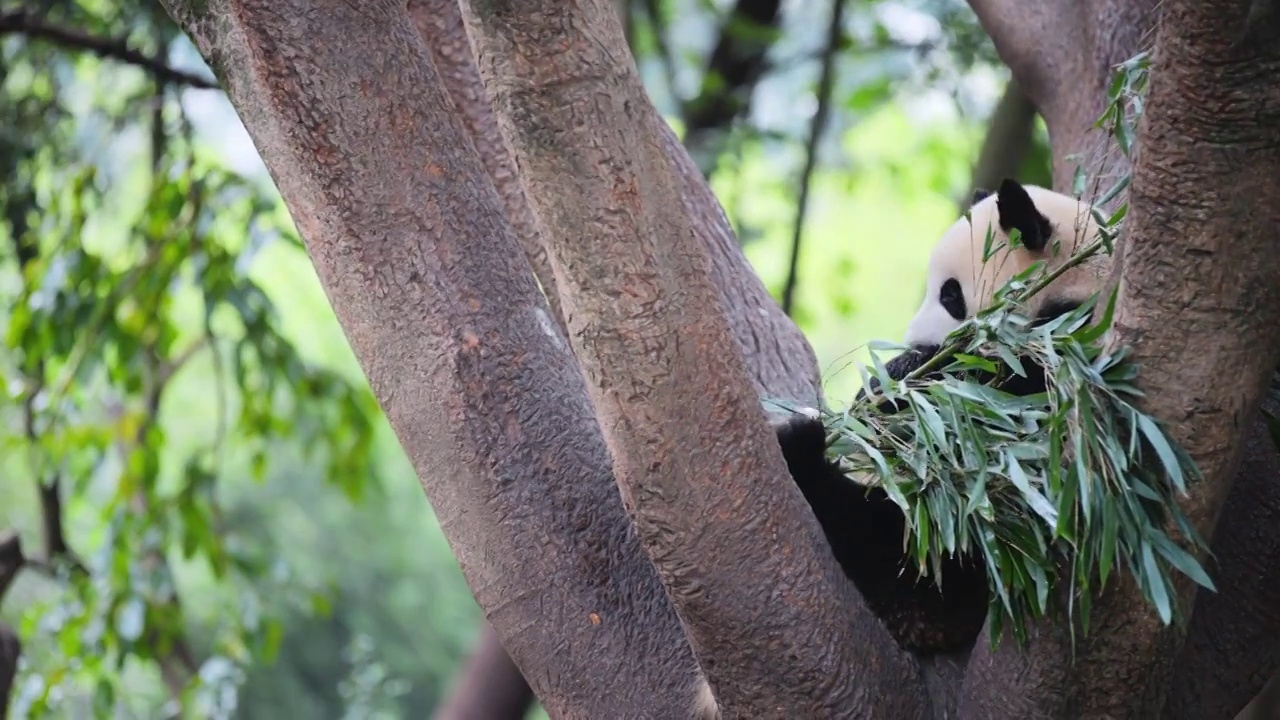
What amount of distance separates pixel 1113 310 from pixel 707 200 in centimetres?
103

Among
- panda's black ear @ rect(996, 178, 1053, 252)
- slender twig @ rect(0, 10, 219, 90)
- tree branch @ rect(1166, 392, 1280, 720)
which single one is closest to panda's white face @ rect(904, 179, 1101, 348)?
panda's black ear @ rect(996, 178, 1053, 252)

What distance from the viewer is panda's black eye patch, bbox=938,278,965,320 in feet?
8.42

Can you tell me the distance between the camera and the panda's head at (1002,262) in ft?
7.39

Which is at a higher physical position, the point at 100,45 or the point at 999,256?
the point at 100,45

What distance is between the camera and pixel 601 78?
1427mm

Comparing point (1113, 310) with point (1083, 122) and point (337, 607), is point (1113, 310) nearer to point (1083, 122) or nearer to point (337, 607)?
point (1083, 122)

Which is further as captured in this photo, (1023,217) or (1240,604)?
(1023,217)

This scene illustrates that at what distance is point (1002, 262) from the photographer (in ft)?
7.41

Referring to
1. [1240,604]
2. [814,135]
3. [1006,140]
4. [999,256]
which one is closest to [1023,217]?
[999,256]

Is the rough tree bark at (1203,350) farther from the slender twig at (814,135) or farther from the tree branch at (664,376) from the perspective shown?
the slender twig at (814,135)

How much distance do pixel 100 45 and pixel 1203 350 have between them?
322cm

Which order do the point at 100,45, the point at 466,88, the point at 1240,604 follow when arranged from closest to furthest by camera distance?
1. the point at 1240,604
2. the point at 466,88
3. the point at 100,45

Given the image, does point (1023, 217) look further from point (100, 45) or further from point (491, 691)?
point (491, 691)

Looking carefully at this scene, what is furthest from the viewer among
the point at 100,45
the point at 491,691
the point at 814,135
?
the point at 814,135
